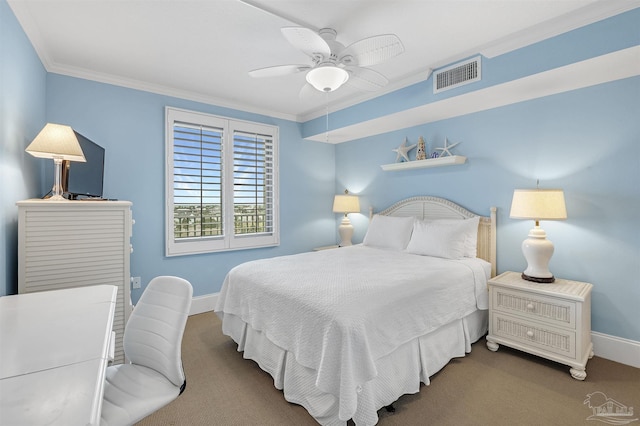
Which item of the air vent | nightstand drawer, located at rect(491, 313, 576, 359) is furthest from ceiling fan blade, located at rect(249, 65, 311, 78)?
nightstand drawer, located at rect(491, 313, 576, 359)

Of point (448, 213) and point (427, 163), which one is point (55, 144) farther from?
point (448, 213)

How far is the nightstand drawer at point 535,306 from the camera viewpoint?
228cm

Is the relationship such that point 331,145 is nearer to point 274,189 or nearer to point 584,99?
point 274,189

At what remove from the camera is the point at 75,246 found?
2.07 meters

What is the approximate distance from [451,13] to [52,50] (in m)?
3.29

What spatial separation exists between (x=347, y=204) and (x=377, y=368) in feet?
9.55

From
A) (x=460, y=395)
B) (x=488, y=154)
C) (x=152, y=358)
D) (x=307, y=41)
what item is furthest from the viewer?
(x=488, y=154)

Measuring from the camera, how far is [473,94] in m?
2.81

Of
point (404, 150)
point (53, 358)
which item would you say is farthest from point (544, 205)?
point (53, 358)

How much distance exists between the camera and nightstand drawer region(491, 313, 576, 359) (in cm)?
228

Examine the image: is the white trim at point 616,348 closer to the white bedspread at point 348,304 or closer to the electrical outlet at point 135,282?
the white bedspread at point 348,304

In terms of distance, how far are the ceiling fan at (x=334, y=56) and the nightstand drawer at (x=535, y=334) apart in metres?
2.29

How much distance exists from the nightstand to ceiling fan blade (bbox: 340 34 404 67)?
6.88 ft

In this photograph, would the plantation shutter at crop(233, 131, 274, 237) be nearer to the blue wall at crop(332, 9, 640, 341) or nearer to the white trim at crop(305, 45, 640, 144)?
the white trim at crop(305, 45, 640, 144)
